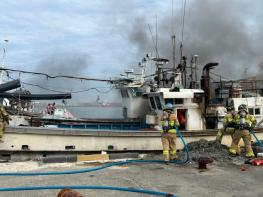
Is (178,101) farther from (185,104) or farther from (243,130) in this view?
(243,130)

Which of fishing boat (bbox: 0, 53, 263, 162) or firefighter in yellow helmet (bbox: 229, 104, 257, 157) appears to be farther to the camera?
fishing boat (bbox: 0, 53, 263, 162)

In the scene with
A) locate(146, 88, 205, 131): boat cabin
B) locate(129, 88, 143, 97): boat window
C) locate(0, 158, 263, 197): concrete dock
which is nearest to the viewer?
locate(0, 158, 263, 197): concrete dock

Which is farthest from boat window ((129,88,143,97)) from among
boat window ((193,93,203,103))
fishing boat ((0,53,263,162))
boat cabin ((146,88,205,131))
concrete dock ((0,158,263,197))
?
concrete dock ((0,158,263,197))

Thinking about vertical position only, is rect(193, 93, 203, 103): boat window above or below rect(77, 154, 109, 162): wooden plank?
above

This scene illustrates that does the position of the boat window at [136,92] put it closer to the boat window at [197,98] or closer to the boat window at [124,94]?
the boat window at [124,94]

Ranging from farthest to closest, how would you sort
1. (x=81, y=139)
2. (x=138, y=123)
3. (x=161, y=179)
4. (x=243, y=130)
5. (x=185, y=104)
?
(x=138, y=123)
(x=185, y=104)
(x=81, y=139)
(x=243, y=130)
(x=161, y=179)

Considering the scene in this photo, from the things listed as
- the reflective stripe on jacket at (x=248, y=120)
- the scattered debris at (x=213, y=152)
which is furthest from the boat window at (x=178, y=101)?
the reflective stripe on jacket at (x=248, y=120)

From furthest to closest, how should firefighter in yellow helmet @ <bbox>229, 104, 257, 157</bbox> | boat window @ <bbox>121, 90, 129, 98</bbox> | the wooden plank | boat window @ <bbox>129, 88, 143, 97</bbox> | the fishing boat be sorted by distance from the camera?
boat window @ <bbox>121, 90, 129, 98</bbox>, boat window @ <bbox>129, 88, 143, 97</bbox>, the fishing boat, firefighter in yellow helmet @ <bbox>229, 104, 257, 157</bbox>, the wooden plank

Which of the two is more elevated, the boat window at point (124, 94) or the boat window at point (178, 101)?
the boat window at point (124, 94)

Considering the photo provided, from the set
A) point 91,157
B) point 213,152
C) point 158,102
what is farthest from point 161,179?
point 158,102

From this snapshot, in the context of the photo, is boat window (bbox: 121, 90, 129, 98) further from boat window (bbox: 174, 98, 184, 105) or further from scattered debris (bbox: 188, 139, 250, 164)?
scattered debris (bbox: 188, 139, 250, 164)

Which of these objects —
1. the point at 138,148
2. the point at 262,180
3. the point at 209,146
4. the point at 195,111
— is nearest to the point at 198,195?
the point at 262,180

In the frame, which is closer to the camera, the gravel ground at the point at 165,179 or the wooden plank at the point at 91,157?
the gravel ground at the point at 165,179

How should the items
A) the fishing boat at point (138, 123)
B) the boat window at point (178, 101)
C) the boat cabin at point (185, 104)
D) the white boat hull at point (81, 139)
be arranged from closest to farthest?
1. the white boat hull at point (81, 139)
2. the fishing boat at point (138, 123)
3. the boat cabin at point (185, 104)
4. the boat window at point (178, 101)
